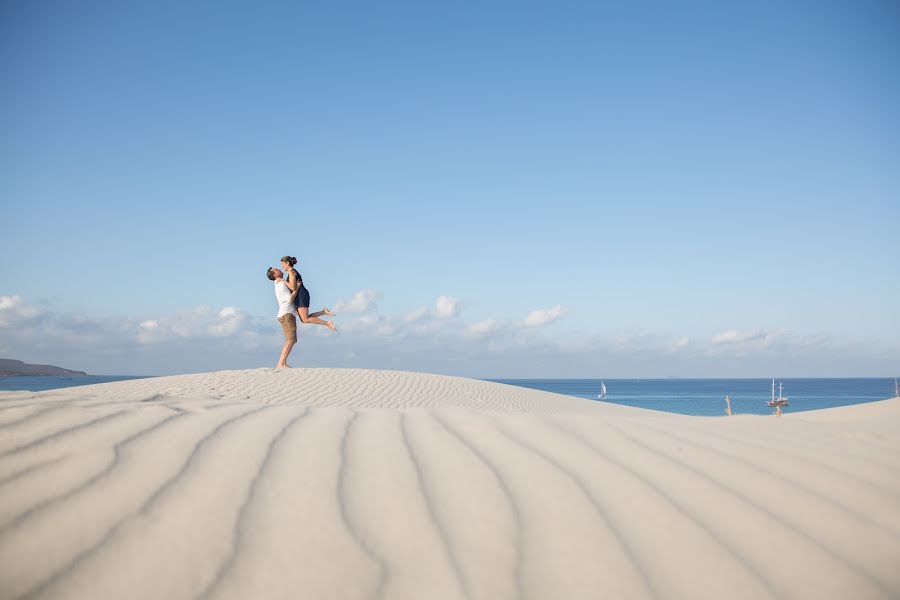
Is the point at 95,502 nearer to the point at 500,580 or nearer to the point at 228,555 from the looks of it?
the point at 228,555

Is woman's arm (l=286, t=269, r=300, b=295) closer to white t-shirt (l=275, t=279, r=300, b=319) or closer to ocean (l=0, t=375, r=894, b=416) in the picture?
white t-shirt (l=275, t=279, r=300, b=319)

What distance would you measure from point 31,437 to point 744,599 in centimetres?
234

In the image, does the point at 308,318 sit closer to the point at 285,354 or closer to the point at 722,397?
the point at 285,354

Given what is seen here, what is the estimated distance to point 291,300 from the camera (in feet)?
31.0

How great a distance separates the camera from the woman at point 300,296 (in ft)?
30.6

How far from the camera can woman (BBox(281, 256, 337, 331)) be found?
9.34 meters

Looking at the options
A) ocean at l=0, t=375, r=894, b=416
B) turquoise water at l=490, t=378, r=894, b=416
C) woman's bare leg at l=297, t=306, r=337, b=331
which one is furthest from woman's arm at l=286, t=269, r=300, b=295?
turquoise water at l=490, t=378, r=894, b=416

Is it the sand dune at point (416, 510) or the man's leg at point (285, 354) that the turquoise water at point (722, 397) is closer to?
the man's leg at point (285, 354)

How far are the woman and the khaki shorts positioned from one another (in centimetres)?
16

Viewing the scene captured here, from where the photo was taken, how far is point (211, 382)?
880 cm

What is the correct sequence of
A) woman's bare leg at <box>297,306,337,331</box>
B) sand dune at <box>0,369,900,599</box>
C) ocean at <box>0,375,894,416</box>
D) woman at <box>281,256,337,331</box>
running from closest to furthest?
sand dune at <box>0,369,900,599</box>, woman at <box>281,256,337,331</box>, woman's bare leg at <box>297,306,337,331</box>, ocean at <box>0,375,894,416</box>

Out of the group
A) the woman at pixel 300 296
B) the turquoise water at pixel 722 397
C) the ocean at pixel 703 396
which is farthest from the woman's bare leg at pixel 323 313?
the turquoise water at pixel 722 397

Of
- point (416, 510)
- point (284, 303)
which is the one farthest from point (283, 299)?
point (416, 510)

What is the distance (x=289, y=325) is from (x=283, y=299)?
455mm
